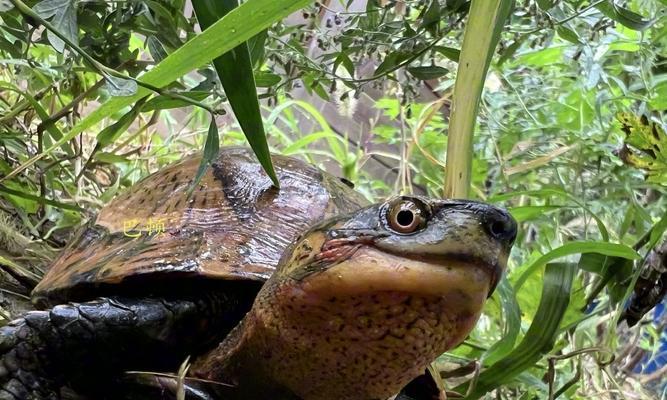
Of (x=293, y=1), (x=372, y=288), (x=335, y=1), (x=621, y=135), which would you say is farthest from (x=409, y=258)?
(x=621, y=135)

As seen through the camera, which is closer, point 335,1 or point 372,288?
point 372,288

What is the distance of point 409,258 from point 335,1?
0.84 meters

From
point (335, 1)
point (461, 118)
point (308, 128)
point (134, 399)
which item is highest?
point (335, 1)

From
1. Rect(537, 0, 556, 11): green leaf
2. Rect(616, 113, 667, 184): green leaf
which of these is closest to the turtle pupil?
Rect(616, 113, 667, 184): green leaf

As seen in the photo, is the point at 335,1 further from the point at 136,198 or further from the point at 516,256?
the point at 516,256

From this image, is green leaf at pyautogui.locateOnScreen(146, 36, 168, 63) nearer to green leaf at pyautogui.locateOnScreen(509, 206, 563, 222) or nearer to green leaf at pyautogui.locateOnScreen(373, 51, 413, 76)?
green leaf at pyautogui.locateOnScreen(373, 51, 413, 76)

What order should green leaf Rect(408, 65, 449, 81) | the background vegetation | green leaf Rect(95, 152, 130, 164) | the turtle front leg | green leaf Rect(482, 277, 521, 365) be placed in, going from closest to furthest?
the turtle front leg → the background vegetation → green leaf Rect(482, 277, 521, 365) → green leaf Rect(408, 65, 449, 81) → green leaf Rect(95, 152, 130, 164)

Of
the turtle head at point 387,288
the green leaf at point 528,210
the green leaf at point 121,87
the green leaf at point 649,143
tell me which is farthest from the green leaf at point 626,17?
the green leaf at point 121,87

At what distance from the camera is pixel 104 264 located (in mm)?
684

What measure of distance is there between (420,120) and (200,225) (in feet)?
2.35

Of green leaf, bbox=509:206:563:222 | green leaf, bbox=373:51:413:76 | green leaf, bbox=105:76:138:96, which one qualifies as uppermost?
green leaf, bbox=373:51:413:76

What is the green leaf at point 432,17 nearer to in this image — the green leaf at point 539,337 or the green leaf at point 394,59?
the green leaf at point 394,59

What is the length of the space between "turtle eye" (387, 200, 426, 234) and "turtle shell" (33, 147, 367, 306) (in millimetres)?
203

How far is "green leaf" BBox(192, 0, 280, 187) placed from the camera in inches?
20.1
